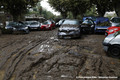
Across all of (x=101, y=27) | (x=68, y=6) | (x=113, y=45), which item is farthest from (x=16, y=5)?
(x=68, y=6)

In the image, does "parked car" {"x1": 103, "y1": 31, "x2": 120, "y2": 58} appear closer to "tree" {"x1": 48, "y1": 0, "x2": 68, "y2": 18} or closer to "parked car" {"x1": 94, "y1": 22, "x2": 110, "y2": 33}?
"parked car" {"x1": 94, "y1": 22, "x2": 110, "y2": 33}

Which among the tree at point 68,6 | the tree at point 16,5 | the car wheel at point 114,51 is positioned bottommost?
the car wheel at point 114,51

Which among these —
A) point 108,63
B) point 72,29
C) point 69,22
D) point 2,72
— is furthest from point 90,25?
point 2,72

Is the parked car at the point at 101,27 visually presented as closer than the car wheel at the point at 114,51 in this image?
No

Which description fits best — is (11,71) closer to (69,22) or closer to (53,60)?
(53,60)

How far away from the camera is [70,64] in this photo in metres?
4.59

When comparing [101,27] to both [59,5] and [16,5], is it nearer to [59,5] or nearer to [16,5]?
[16,5]

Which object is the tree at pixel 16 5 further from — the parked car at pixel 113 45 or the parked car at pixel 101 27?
the parked car at pixel 113 45

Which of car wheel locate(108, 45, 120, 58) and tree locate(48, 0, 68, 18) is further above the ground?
tree locate(48, 0, 68, 18)

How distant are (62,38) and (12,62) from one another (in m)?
5.98

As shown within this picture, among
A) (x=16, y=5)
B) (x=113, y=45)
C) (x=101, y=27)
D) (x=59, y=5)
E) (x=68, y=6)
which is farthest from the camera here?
(x=59, y=5)

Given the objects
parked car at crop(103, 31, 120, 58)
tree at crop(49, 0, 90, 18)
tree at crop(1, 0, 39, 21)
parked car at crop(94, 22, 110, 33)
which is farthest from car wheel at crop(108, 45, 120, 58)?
tree at crop(49, 0, 90, 18)

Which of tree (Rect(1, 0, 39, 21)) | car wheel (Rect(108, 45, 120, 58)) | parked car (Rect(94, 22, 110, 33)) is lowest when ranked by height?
car wheel (Rect(108, 45, 120, 58))

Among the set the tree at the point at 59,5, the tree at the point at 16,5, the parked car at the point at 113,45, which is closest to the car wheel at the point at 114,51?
the parked car at the point at 113,45
